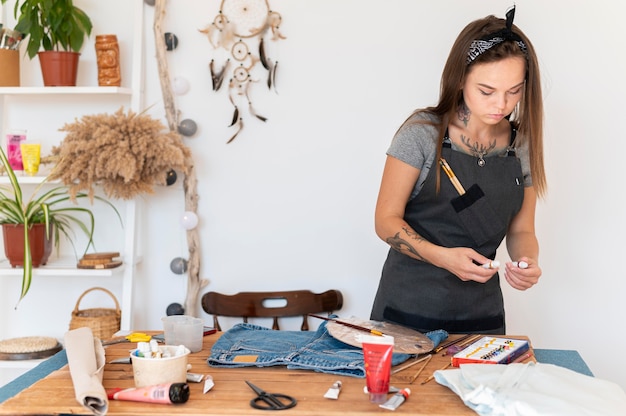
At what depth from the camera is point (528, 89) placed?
7.31ft

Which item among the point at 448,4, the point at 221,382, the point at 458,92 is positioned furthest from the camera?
the point at 448,4

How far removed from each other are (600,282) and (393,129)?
1001 mm

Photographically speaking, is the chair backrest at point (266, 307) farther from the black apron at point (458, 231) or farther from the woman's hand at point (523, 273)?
the woman's hand at point (523, 273)

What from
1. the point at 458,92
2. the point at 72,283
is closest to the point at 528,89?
the point at 458,92

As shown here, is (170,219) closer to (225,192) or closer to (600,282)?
(225,192)

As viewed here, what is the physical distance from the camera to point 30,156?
294cm

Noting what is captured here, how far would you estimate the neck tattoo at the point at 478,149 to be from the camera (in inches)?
90.6

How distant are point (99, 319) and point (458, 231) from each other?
145 centimetres

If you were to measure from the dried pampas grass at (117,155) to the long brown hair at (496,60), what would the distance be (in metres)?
1.05

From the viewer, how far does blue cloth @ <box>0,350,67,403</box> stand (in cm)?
187

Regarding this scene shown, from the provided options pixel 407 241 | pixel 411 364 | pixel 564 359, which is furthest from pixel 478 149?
pixel 411 364

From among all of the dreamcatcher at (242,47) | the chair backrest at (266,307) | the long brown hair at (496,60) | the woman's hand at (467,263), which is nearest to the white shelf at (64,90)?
the dreamcatcher at (242,47)

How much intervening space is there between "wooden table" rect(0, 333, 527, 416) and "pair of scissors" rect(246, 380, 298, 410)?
1cm

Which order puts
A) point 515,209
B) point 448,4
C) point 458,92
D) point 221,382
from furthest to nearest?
point 448,4 < point 515,209 < point 458,92 < point 221,382
